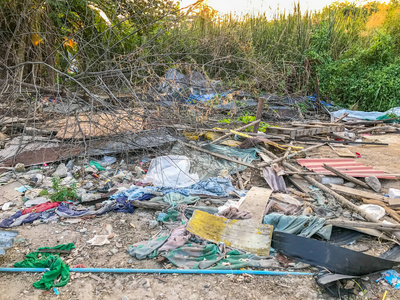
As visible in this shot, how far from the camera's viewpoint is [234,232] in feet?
12.3

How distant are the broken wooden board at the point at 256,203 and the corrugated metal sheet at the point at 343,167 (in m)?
1.53

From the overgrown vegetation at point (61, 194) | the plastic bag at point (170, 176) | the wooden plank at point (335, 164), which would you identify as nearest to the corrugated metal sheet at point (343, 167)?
the wooden plank at point (335, 164)

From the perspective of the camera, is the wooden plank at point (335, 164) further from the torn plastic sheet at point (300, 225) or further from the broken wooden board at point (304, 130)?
the torn plastic sheet at point (300, 225)

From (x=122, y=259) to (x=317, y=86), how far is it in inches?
430

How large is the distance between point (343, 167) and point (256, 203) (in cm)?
251

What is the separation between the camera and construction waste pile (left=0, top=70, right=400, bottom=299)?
3.17m

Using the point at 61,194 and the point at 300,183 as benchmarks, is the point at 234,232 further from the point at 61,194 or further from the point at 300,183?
the point at 61,194

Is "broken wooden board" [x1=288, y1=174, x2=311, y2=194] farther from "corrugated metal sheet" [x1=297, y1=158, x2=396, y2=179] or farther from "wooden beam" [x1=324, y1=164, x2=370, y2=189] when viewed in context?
"wooden beam" [x1=324, y1=164, x2=370, y2=189]

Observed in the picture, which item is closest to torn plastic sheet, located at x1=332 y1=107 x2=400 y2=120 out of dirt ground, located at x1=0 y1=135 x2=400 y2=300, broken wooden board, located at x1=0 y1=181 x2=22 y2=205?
dirt ground, located at x1=0 y1=135 x2=400 y2=300

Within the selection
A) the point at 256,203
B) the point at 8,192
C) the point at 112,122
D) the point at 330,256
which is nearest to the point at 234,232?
the point at 256,203

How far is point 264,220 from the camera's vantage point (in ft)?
13.2

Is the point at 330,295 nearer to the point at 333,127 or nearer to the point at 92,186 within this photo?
the point at 92,186

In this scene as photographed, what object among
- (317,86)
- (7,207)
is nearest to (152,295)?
(7,207)

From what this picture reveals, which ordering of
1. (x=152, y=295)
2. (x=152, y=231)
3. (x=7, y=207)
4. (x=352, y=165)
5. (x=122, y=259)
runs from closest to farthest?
(x=152, y=295) → (x=122, y=259) → (x=152, y=231) → (x=7, y=207) → (x=352, y=165)
